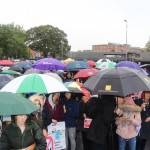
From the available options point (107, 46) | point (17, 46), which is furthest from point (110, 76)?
point (107, 46)

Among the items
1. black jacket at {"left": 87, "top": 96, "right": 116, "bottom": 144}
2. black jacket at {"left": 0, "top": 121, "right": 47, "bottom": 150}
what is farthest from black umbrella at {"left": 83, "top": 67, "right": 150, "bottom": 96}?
black jacket at {"left": 0, "top": 121, "right": 47, "bottom": 150}

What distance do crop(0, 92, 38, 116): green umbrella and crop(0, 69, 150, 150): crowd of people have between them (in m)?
0.23

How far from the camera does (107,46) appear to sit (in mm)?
197875

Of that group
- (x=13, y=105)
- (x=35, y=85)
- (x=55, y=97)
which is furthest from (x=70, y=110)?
(x=13, y=105)

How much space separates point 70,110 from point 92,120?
138 centimetres

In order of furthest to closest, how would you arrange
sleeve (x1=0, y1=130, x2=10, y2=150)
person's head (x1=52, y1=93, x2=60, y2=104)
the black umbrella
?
person's head (x1=52, y1=93, x2=60, y2=104) < the black umbrella < sleeve (x1=0, y1=130, x2=10, y2=150)

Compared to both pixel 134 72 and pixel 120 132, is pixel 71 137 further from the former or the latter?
pixel 134 72

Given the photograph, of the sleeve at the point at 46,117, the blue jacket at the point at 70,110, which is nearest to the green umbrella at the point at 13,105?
the sleeve at the point at 46,117

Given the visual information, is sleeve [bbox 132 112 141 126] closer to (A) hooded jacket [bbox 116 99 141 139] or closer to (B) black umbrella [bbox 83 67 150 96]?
(A) hooded jacket [bbox 116 99 141 139]

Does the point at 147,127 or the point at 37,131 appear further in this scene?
the point at 147,127

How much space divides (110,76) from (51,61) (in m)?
7.85

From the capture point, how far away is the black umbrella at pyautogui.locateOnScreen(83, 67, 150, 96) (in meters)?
5.80

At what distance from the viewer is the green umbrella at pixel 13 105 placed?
4387mm

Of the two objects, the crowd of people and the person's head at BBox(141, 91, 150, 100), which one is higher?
the person's head at BBox(141, 91, 150, 100)
